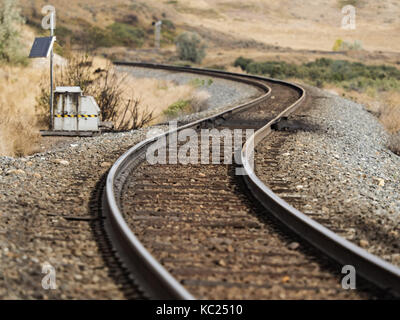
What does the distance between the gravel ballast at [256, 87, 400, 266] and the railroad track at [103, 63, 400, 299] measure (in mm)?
535

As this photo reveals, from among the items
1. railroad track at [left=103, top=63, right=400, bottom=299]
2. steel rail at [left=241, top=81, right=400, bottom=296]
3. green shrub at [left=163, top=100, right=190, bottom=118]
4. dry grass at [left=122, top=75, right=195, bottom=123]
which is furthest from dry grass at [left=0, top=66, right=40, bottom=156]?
steel rail at [left=241, top=81, right=400, bottom=296]

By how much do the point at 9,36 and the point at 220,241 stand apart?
85.5ft

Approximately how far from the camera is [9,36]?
2919cm

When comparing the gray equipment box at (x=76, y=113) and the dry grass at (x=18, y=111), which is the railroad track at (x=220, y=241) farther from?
the gray equipment box at (x=76, y=113)

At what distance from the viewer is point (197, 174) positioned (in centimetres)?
904

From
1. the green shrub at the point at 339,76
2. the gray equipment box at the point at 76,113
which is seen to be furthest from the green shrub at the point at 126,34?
the gray equipment box at the point at 76,113

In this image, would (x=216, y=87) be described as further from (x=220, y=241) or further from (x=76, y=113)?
(x=220, y=241)

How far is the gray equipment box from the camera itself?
49.8 ft

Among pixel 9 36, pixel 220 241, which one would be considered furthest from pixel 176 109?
pixel 220 241

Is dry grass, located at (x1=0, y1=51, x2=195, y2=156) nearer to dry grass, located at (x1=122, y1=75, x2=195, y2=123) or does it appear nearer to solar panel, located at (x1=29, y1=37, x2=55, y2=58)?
dry grass, located at (x1=122, y1=75, x2=195, y2=123)

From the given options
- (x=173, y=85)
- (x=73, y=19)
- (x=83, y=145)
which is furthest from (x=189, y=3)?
(x=83, y=145)

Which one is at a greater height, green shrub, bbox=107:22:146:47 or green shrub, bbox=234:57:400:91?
green shrub, bbox=107:22:146:47
